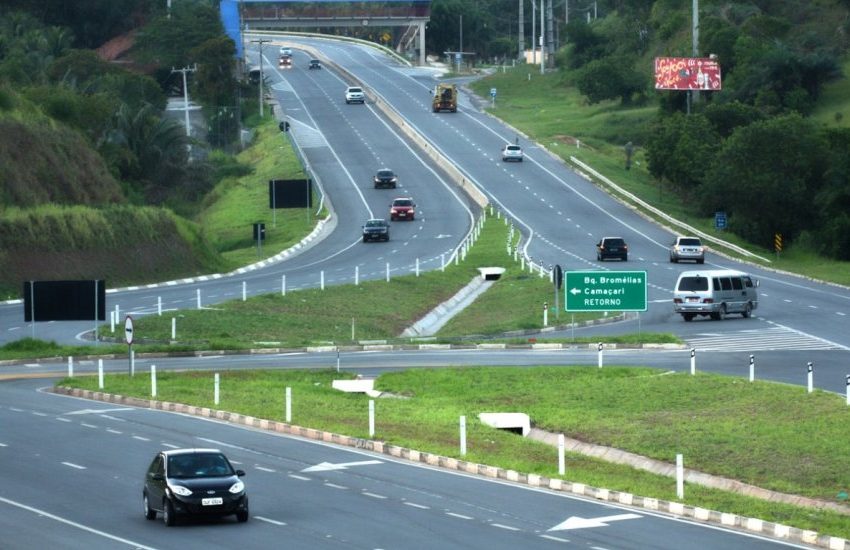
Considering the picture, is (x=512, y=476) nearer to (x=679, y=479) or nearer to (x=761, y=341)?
(x=679, y=479)

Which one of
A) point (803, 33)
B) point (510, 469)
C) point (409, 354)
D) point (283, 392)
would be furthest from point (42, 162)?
point (803, 33)

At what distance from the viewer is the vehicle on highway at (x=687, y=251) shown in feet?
266

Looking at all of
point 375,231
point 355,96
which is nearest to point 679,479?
point 375,231

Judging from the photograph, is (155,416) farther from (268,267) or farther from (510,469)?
(268,267)

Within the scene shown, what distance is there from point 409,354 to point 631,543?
28.9 m

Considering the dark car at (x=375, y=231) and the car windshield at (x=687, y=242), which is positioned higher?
the dark car at (x=375, y=231)

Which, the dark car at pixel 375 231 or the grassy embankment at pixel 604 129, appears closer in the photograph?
the dark car at pixel 375 231

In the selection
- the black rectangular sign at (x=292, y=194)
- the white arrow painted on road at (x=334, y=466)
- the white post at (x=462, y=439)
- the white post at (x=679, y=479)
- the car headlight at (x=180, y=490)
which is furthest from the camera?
the black rectangular sign at (x=292, y=194)

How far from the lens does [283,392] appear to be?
134 ft

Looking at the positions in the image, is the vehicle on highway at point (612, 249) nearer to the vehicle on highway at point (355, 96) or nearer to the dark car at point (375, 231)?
the dark car at point (375, 231)

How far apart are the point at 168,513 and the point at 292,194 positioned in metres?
81.1

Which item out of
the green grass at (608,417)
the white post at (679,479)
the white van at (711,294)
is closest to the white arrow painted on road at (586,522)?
the white post at (679,479)

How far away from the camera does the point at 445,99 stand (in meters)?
150

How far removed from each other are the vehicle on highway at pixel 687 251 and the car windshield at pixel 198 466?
191ft
